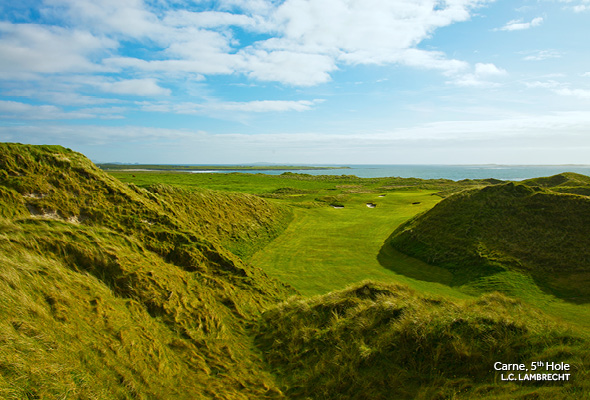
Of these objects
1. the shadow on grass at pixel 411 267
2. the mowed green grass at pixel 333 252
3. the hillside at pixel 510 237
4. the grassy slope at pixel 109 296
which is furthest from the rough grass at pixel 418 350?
the hillside at pixel 510 237

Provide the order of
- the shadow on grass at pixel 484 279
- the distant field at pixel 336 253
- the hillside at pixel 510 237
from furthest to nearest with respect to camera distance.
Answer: the distant field at pixel 336 253 < the hillside at pixel 510 237 < the shadow on grass at pixel 484 279

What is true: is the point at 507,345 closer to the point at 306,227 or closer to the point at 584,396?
the point at 584,396

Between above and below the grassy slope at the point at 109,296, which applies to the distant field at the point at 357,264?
below

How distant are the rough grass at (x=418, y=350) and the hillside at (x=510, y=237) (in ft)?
32.0

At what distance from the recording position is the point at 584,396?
21.7ft

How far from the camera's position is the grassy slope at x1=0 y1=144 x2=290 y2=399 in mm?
6777

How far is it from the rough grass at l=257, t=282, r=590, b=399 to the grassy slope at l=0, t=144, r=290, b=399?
5.01ft

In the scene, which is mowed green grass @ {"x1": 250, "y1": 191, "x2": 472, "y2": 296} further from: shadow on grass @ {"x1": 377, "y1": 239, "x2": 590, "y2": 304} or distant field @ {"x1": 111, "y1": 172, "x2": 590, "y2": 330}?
shadow on grass @ {"x1": 377, "y1": 239, "x2": 590, "y2": 304}

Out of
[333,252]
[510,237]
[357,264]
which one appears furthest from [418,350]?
[510,237]

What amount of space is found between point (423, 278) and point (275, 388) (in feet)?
48.8

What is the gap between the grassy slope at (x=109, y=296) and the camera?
267 inches

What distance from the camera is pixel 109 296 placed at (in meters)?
9.70

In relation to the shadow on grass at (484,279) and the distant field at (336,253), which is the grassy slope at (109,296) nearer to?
the distant field at (336,253)

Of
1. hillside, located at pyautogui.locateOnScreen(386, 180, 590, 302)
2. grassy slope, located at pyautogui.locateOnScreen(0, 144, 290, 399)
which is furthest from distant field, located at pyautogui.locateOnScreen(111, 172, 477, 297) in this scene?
grassy slope, located at pyautogui.locateOnScreen(0, 144, 290, 399)
